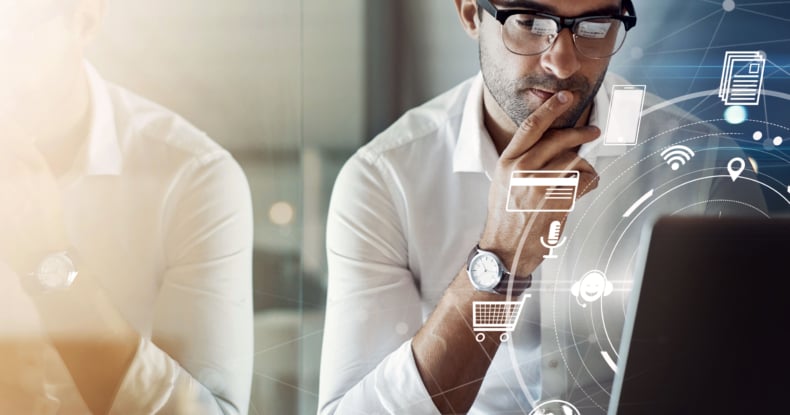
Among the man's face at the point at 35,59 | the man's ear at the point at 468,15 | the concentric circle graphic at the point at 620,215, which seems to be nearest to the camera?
the man's face at the point at 35,59

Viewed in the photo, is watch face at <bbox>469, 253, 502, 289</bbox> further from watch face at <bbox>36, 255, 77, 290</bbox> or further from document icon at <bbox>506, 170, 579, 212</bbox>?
watch face at <bbox>36, 255, 77, 290</bbox>

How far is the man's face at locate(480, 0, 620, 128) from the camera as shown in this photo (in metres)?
0.98

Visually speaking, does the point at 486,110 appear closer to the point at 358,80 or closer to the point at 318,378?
the point at 358,80

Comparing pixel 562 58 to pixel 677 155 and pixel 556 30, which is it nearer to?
pixel 556 30

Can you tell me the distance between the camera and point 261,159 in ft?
3.03

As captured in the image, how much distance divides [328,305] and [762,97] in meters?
0.73

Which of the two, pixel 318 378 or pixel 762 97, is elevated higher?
pixel 762 97

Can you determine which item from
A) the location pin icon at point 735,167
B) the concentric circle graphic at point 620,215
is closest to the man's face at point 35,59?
the concentric circle graphic at point 620,215

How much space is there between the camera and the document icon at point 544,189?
1.02 metres

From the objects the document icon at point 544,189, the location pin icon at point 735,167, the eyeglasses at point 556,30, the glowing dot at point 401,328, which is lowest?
the glowing dot at point 401,328

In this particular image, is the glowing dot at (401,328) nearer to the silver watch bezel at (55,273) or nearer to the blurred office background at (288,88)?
the blurred office background at (288,88)

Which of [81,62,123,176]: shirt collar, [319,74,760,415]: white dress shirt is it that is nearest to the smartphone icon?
[319,74,760,415]: white dress shirt

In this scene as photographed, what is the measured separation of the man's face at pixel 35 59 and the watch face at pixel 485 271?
1.88 feet

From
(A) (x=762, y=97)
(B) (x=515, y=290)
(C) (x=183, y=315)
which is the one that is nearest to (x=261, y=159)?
(C) (x=183, y=315)
